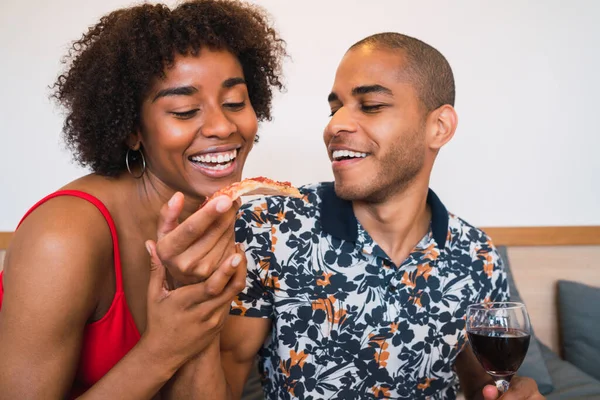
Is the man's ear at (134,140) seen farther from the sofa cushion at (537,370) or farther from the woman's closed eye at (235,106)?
the sofa cushion at (537,370)

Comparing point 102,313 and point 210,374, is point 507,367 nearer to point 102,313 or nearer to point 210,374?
point 210,374

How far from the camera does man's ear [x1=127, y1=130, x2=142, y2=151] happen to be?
1.62 meters

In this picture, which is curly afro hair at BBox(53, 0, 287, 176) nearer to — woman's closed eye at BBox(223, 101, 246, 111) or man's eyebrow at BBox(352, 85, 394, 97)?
woman's closed eye at BBox(223, 101, 246, 111)

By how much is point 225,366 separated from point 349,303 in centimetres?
39

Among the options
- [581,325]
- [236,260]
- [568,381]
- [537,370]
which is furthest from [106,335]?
[581,325]

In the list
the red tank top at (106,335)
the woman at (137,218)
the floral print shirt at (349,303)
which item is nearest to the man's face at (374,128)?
the floral print shirt at (349,303)

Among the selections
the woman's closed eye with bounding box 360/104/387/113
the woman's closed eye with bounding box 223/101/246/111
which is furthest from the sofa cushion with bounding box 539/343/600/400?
the woman's closed eye with bounding box 223/101/246/111

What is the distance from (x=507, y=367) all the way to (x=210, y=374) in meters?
0.69

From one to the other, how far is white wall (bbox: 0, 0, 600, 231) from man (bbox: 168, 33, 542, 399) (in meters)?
1.03

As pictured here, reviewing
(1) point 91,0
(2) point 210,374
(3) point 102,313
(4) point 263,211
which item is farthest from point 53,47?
(2) point 210,374

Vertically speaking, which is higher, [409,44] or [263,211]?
[409,44]

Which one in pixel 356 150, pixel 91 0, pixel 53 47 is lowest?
pixel 356 150

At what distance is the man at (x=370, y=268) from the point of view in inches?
67.9

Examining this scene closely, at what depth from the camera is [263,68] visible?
6.15ft
